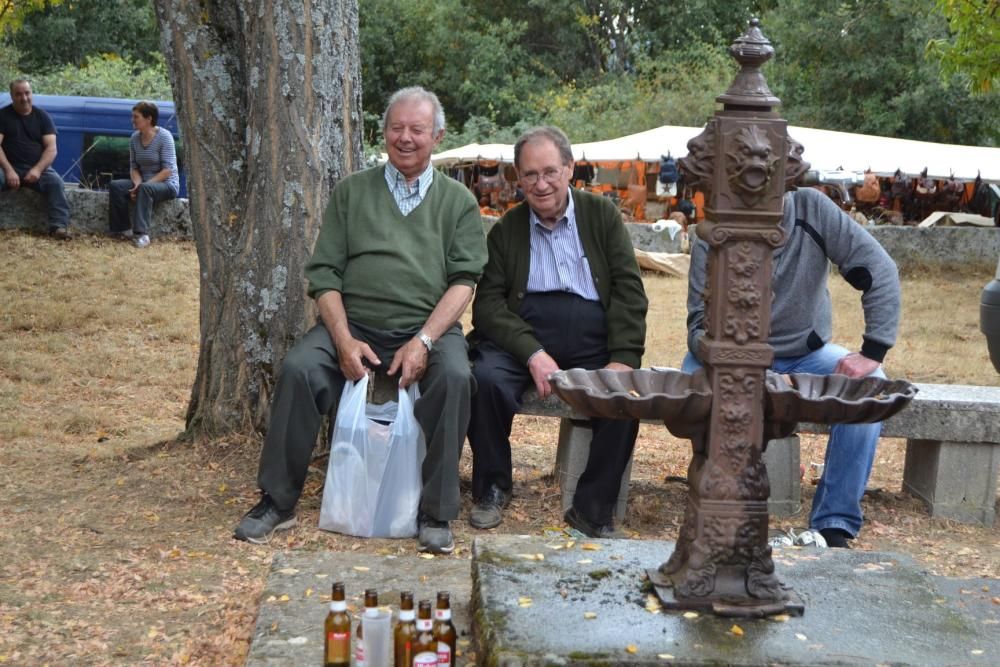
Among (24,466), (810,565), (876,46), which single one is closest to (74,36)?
(876,46)

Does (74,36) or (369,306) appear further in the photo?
(74,36)

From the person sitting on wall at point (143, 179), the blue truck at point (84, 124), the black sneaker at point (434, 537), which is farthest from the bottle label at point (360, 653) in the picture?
the blue truck at point (84, 124)

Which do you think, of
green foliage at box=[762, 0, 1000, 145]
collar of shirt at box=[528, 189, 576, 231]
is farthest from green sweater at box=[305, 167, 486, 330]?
green foliage at box=[762, 0, 1000, 145]

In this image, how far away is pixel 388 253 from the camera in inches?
193

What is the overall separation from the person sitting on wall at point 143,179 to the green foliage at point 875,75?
18248 millimetres

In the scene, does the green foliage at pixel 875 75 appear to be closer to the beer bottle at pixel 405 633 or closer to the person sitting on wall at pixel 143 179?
the person sitting on wall at pixel 143 179

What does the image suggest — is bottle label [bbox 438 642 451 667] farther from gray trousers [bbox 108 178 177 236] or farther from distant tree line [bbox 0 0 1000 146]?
distant tree line [bbox 0 0 1000 146]

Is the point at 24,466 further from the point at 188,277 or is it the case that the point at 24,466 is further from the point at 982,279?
the point at 982,279

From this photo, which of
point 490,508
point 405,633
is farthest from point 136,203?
point 405,633

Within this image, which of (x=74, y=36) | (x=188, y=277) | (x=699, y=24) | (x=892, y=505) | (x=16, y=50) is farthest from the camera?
(x=699, y=24)

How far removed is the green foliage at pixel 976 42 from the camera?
10836 mm

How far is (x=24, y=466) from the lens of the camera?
5633mm

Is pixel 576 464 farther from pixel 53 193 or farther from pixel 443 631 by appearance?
pixel 53 193

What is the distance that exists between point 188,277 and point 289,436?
6292mm
